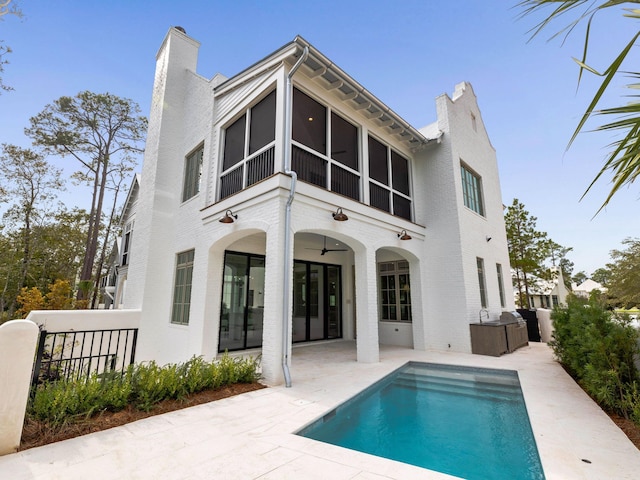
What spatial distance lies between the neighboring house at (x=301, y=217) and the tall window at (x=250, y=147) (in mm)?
49

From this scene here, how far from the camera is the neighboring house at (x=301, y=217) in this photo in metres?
5.85

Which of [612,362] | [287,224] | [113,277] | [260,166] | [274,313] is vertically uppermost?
[260,166]

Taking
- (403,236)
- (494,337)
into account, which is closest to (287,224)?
(403,236)

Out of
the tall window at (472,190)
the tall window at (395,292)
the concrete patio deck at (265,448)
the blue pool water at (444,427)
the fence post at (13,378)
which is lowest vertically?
the blue pool water at (444,427)

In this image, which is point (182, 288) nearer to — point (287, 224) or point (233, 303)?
point (233, 303)

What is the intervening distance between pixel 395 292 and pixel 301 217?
5.33m

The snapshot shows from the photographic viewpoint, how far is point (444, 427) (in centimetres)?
370

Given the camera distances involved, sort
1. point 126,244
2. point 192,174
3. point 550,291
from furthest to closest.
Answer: point 550,291, point 126,244, point 192,174

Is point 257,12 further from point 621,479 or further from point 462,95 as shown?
point 621,479

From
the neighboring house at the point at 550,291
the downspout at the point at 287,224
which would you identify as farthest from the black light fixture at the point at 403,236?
the neighboring house at the point at 550,291

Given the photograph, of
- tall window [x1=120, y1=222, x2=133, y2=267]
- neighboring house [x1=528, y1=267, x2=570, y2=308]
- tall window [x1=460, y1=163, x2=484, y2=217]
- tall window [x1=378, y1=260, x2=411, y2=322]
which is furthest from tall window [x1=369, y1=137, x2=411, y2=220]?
neighboring house [x1=528, y1=267, x2=570, y2=308]

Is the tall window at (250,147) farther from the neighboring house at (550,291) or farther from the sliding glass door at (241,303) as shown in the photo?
the neighboring house at (550,291)

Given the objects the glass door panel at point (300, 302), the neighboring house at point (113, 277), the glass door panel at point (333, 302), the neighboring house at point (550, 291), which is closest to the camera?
the glass door panel at point (300, 302)

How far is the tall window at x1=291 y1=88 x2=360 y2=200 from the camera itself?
619cm
